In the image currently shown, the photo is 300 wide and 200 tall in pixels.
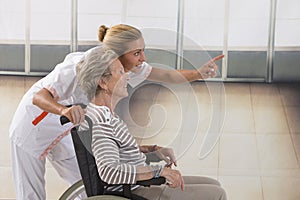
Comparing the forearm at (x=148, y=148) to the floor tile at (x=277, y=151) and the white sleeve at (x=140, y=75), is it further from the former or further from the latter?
the floor tile at (x=277, y=151)

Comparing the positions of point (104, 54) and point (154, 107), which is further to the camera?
point (154, 107)

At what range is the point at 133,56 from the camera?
205 cm

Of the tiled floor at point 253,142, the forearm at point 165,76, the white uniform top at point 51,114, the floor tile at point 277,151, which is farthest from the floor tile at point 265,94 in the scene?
the white uniform top at point 51,114

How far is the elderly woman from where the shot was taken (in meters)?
1.88

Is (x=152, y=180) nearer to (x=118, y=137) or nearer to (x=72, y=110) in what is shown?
(x=118, y=137)

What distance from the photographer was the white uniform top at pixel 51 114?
2148 millimetres

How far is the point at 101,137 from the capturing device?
1.90 m

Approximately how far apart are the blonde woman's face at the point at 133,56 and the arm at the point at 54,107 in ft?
0.79

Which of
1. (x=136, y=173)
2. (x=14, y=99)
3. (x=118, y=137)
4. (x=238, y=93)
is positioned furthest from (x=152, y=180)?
(x=14, y=99)

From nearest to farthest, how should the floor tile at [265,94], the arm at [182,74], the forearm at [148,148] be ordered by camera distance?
the forearm at [148,148] < the arm at [182,74] < the floor tile at [265,94]

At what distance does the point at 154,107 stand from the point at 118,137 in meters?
0.46

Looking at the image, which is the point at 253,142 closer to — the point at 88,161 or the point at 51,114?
the point at 51,114

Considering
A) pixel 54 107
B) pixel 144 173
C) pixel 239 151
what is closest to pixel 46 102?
pixel 54 107

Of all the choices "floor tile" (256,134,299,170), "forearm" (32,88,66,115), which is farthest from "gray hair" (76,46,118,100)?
"floor tile" (256,134,299,170)
